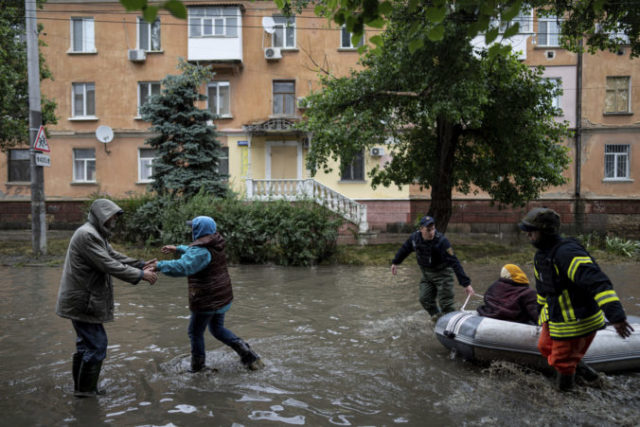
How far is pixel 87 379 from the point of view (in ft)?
15.8

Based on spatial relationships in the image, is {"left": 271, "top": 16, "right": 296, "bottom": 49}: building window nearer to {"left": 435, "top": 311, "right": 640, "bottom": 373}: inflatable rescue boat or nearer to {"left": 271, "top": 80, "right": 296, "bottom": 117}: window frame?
{"left": 271, "top": 80, "right": 296, "bottom": 117}: window frame

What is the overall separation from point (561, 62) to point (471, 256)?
1417 cm

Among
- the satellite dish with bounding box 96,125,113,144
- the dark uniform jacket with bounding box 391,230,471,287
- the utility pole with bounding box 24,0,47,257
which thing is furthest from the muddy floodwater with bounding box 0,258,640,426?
the satellite dish with bounding box 96,125,113,144

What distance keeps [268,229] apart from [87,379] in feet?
31.1

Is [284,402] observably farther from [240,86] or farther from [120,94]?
[120,94]

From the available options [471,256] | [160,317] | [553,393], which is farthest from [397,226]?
[553,393]

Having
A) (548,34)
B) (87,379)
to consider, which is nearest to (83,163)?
(87,379)

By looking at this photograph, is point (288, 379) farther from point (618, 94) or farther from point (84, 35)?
point (618, 94)

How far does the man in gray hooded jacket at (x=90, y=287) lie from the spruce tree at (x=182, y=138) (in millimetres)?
12946

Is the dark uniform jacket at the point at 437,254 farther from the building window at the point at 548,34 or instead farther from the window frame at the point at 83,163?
the window frame at the point at 83,163

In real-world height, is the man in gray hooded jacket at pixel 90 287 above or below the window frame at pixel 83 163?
below

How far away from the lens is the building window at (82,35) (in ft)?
84.1

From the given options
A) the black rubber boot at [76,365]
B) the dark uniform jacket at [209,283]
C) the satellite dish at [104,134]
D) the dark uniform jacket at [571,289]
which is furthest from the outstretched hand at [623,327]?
the satellite dish at [104,134]

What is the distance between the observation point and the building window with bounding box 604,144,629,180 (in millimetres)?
24969
